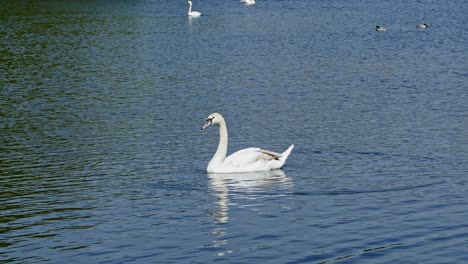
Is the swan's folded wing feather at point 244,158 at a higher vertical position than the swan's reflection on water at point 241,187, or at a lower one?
higher

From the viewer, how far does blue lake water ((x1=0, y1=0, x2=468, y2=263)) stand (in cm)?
1964

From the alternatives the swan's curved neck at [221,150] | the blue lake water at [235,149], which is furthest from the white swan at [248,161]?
the blue lake water at [235,149]

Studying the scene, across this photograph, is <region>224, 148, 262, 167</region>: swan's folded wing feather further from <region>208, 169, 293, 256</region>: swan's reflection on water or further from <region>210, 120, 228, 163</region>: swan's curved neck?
<region>208, 169, 293, 256</region>: swan's reflection on water

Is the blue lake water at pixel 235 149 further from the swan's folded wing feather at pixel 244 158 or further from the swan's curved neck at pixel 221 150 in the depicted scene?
the swan's curved neck at pixel 221 150

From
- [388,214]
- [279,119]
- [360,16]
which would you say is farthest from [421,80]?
[360,16]

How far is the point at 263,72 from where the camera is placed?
5044 cm

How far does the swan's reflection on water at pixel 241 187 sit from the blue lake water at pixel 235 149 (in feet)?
0.24

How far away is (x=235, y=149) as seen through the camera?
30219 millimetres

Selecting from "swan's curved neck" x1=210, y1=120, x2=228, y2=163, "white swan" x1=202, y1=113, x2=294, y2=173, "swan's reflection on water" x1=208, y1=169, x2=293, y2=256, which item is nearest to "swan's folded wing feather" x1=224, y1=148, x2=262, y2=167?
"white swan" x1=202, y1=113, x2=294, y2=173

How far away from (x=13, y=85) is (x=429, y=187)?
27625 millimetres

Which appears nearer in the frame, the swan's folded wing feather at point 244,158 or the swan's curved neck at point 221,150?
the swan's folded wing feather at point 244,158

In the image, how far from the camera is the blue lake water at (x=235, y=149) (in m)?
19.6

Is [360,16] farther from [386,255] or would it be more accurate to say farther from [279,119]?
[386,255]

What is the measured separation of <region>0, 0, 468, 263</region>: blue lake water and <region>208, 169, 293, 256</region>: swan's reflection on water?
7cm
